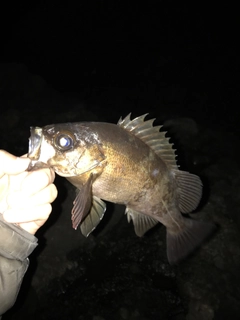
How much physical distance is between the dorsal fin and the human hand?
0.79 m

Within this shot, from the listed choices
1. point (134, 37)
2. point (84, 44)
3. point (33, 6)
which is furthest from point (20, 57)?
point (33, 6)

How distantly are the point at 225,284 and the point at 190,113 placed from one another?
537cm

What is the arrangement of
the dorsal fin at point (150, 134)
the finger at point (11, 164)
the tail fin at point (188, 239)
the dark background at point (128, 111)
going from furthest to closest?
the dark background at point (128, 111)
the tail fin at point (188, 239)
the dorsal fin at point (150, 134)
the finger at point (11, 164)

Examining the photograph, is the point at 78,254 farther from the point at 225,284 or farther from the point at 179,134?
the point at 179,134

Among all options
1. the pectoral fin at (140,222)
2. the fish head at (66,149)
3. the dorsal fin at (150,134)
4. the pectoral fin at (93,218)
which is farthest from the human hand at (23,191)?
the pectoral fin at (140,222)

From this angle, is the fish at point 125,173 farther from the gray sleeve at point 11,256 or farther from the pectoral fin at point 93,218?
the gray sleeve at point 11,256

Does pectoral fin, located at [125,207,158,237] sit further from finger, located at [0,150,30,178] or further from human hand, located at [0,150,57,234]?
finger, located at [0,150,30,178]

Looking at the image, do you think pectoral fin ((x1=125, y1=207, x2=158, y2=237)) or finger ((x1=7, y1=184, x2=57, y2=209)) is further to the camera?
pectoral fin ((x1=125, y1=207, x2=158, y2=237))

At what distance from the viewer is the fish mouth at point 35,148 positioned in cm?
185

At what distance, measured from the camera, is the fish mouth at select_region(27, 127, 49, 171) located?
1.85 metres

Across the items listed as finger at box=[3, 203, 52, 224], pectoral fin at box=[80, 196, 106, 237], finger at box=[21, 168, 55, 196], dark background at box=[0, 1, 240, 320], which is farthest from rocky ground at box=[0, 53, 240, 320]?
finger at box=[21, 168, 55, 196]

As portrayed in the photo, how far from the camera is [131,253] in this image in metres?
4.70

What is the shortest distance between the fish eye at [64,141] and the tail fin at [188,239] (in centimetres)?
147

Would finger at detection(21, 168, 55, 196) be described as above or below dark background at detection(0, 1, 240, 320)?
above
